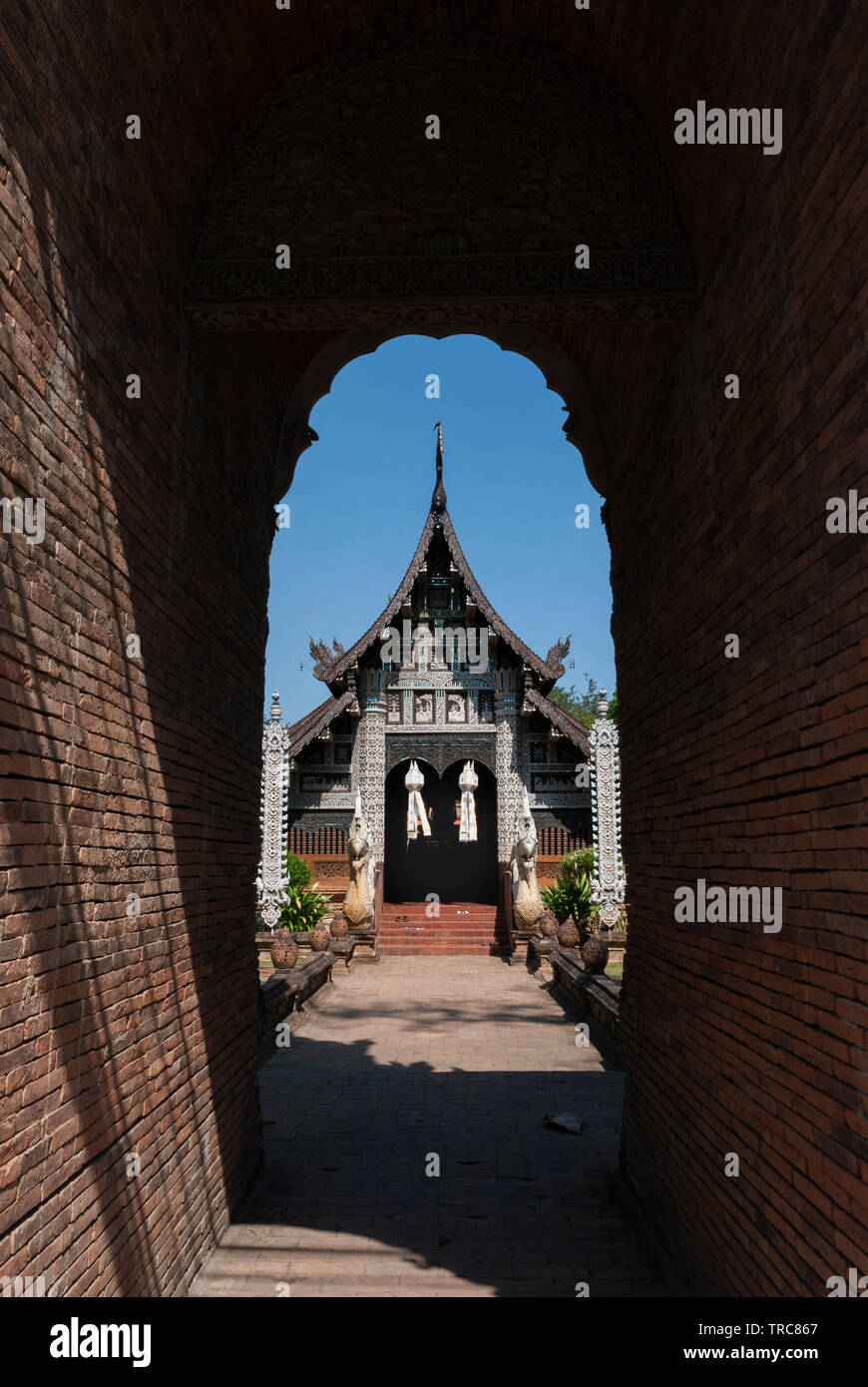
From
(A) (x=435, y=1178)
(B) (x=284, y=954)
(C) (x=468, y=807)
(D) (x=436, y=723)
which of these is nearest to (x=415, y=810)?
(C) (x=468, y=807)

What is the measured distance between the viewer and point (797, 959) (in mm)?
3035

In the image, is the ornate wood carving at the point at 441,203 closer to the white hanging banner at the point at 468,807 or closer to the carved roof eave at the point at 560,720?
the white hanging banner at the point at 468,807

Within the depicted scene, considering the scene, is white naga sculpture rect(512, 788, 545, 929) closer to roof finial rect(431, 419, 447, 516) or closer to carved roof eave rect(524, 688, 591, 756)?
carved roof eave rect(524, 688, 591, 756)

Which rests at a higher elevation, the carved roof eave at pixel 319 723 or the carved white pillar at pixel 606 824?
Result: the carved roof eave at pixel 319 723

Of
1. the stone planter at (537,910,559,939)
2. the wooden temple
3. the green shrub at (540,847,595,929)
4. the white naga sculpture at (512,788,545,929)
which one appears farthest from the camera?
the wooden temple

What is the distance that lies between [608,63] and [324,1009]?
38.4 ft

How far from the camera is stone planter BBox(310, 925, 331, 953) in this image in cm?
1666

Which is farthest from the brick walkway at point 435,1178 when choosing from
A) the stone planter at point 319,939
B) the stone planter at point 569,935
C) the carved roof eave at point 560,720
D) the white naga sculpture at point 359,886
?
the carved roof eave at point 560,720

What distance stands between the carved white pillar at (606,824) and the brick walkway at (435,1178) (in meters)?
7.21

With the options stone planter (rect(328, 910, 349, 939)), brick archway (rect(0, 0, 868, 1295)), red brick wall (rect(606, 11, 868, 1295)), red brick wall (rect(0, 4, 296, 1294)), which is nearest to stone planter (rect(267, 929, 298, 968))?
stone planter (rect(328, 910, 349, 939))

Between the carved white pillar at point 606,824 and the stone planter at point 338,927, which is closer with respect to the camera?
the stone planter at point 338,927

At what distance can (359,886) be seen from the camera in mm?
18328

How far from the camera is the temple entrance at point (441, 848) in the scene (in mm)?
24094

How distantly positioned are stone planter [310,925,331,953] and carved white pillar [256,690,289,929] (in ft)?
4.51
